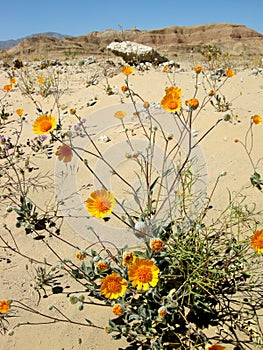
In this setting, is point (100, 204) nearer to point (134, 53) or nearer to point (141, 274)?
point (141, 274)

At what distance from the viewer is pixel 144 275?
1.32 m

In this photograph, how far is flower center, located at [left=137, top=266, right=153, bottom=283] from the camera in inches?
51.8

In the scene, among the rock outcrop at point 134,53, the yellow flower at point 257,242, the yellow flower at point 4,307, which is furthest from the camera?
the rock outcrop at point 134,53

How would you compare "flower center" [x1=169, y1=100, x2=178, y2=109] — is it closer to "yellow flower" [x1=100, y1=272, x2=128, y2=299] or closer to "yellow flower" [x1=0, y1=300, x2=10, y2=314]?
"yellow flower" [x1=100, y1=272, x2=128, y2=299]

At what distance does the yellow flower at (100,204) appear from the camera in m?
1.53

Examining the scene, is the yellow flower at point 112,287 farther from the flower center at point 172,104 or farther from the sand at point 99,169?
the flower center at point 172,104

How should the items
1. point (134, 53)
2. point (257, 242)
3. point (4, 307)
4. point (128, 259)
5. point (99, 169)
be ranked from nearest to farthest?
point (257, 242)
point (128, 259)
point (4, 307)
point (99, 169)
point (134, 53)

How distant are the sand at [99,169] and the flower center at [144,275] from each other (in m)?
0.51

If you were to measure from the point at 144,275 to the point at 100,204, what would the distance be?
41cm

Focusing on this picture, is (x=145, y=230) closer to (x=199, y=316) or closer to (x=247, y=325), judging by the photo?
(x=199, y=316)

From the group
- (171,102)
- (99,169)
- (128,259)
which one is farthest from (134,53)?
(128,259)

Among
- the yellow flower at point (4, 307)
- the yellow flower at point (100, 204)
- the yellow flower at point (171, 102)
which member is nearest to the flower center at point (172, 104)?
the yellow flower at point (171, 102)

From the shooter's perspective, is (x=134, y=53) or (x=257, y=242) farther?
(x=134, y=53)

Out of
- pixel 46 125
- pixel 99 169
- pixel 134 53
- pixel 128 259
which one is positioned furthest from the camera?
pixel 134 53
